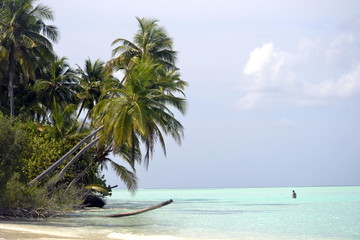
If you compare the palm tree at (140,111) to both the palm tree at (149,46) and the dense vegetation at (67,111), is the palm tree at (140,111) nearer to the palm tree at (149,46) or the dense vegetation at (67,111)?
the dense vegetation at (67,111)

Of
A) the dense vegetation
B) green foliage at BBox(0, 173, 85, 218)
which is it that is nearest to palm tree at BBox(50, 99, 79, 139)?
the dense vegetation

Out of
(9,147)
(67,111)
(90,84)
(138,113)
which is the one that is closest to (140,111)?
(138,113)

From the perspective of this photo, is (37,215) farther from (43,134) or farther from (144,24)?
(144,24)

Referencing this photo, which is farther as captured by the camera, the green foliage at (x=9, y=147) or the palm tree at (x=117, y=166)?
the palm tree at (x=117, y=166)

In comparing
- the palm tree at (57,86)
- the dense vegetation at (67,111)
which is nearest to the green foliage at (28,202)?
the dense vegetation at (67,111)

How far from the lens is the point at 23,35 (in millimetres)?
34281

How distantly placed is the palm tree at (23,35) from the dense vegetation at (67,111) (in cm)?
7

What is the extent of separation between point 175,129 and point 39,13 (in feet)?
46.1

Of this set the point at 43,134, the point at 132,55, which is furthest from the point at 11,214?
the point at 132,55

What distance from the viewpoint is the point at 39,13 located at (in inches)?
1391

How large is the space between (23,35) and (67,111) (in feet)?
18.7

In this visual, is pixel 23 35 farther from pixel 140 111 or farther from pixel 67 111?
pixel 140 111

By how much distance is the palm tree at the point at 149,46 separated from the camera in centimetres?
4041

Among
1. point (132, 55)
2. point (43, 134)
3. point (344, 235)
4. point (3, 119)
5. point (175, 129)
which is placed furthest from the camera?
point (132, 55)
